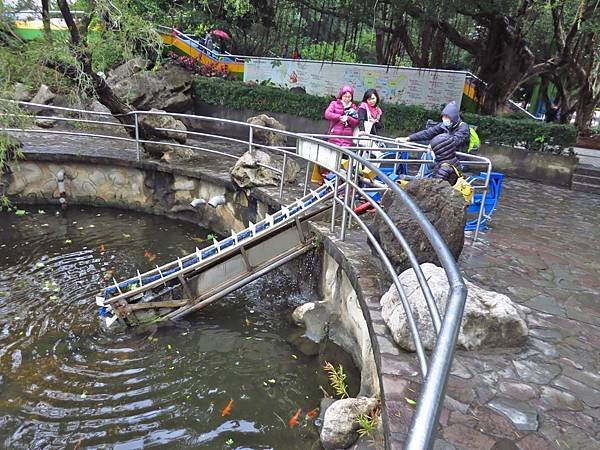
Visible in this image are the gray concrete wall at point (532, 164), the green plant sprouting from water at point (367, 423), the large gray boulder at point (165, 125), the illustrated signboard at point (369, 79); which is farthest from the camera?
the illustrated signboard at point (369, 79)

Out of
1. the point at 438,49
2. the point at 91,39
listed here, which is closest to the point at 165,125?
the point at 91,39

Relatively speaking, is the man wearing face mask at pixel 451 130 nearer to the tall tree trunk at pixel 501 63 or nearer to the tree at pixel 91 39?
the tree at pixel 91 39

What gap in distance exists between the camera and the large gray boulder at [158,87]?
41.8 ft

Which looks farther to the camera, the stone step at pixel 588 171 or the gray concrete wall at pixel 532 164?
the gray concrete wall at pixel 532 164

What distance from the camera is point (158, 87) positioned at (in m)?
13.3

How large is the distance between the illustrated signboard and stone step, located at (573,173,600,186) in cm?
306

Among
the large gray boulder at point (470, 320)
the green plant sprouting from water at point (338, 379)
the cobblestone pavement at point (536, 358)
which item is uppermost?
the large gray boulder at point (470, 320)

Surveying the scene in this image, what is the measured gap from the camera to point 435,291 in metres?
3.11

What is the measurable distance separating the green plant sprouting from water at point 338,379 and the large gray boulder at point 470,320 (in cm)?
77

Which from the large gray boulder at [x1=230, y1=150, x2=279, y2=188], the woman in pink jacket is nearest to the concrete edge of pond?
the large gray boulder at [x1=230, y1=150, x2=279, y2=188]

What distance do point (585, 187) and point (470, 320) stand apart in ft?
25.8

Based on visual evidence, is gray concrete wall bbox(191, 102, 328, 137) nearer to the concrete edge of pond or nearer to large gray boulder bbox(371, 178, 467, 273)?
the concrete edge of pond

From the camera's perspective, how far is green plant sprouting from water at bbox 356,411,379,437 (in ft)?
9.18

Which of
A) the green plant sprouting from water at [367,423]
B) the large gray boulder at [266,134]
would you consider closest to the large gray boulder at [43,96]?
the large gray boulder at [266,134]
